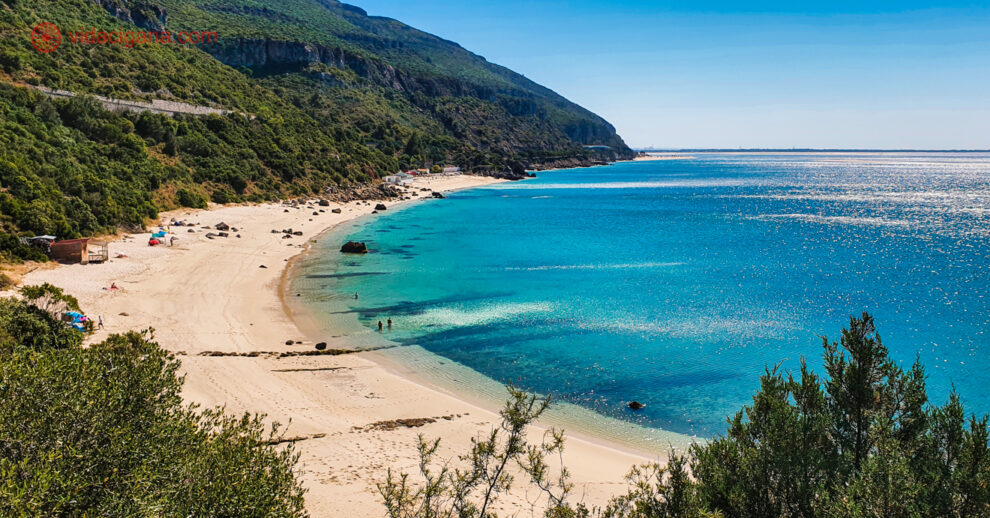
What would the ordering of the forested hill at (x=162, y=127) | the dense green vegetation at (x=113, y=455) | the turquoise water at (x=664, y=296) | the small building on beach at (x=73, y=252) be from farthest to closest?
the forested hill at (x=162, y=127)
the small building on beach at (x=73, y=252)
the turquoise water at (x=664, y=296)
the dense green vegetation at (x=113, y=455)

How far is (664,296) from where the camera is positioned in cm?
4116

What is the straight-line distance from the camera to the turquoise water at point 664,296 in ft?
85.8

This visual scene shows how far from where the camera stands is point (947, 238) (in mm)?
65250

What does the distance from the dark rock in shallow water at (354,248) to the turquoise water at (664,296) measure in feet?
Result: 5.59

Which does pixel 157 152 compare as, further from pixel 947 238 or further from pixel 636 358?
pixel 947 238

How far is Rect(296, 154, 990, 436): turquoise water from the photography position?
26.2 m

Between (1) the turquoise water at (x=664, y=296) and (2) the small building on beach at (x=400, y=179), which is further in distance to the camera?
(2) the small building on beach at (x=400, y=179)

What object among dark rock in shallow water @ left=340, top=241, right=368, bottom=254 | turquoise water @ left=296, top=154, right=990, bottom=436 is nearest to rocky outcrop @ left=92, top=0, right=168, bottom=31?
turquoise water @ left=296, top=154, right=990, bottom=436

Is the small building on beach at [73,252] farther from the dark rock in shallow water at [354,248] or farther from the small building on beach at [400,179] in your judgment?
the small building on beach at [400,179]

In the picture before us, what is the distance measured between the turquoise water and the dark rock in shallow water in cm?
170

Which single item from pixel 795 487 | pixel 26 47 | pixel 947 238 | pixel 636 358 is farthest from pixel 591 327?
pixel 26 47

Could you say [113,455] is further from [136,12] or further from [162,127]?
[136,12]

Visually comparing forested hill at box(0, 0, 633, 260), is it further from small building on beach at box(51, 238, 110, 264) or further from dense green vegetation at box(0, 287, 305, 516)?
dense green vegetation at box(0, 287, 305, 516)

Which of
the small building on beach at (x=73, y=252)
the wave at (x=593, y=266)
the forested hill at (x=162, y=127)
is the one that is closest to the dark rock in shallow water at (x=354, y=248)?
the wave at (x=593, y=266)
